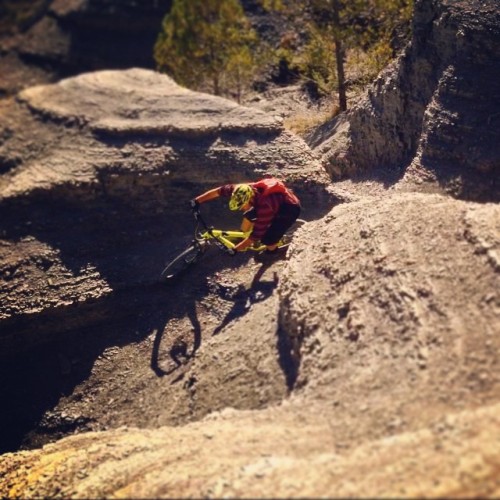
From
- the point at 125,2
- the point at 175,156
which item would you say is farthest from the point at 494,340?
the point at 125,2

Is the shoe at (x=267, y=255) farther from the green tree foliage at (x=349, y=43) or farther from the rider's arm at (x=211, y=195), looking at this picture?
the green tree foliage at (x=349, y=43)

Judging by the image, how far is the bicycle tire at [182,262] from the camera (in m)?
A: 15.4

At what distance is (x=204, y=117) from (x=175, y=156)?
6.71 ft

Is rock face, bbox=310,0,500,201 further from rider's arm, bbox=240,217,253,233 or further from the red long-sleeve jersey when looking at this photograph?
rider's arm, bbox=240,217,253,233

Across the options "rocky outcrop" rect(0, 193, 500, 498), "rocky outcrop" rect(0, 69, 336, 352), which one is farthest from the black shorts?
"rocky outcrop" rect(0, 69, 336, 352)

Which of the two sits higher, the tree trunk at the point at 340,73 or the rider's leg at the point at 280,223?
the tree trunk at the point at 340,73

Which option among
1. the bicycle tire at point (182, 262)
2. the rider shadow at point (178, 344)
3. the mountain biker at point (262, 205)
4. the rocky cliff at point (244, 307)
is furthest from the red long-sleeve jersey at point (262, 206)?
the rider shadow at point (178, 344)

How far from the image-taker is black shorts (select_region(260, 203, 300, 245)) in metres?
13.6

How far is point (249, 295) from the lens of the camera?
1462 centimetres

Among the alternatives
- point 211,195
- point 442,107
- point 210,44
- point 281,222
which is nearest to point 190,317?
point 211,195

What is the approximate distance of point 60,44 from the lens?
37125mm

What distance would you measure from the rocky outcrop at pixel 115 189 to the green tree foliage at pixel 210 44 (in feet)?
15.8

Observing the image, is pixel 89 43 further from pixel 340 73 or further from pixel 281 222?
pixel 281 222

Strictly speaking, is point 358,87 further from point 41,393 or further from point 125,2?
point 125,2
